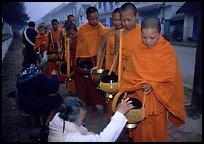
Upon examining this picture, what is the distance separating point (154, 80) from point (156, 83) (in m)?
0.03

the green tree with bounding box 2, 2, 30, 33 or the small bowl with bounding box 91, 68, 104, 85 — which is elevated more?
the green tree with bounding box 2, 2, 30, 33

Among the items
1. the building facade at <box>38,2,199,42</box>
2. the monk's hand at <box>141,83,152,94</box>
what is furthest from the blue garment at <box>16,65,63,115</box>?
the building facade at <box>38,2,199,42</box>

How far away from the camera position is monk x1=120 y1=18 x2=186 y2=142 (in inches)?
84.3

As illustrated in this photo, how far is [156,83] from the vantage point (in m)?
2.12

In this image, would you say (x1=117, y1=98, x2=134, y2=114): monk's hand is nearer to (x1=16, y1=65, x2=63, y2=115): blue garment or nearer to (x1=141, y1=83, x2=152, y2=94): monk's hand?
(x1=141, y1=83, x2=152, y2=94): monk's hand

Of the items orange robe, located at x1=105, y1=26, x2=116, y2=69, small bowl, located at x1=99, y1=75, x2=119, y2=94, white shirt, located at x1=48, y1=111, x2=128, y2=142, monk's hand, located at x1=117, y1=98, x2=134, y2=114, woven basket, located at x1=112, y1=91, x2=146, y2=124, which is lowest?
white shirt, located at x1=48, y1=111, x2=128, y2=142

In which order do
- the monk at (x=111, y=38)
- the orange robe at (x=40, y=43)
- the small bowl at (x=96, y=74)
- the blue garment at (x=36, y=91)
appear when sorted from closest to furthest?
the blue garment at (x=36, y=91) → the small bowl at (x=96, y=74) → the monk at (x=111, y=38) → the orange robe at (x=40, y=43)

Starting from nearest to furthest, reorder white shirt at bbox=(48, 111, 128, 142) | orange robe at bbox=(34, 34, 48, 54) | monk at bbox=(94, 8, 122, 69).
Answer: white shirt at bbox=(48, 111, 128, 142)
monk at bbox=(94, 8, 122, 69)
orange robe at bbox=(34, 34, 48, 54)

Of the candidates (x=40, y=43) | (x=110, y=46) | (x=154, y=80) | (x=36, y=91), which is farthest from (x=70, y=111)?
(x=40, y=43)

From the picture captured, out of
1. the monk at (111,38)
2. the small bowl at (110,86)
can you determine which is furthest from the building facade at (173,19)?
the small bowl at (110,86)

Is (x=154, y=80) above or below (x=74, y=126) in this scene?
above

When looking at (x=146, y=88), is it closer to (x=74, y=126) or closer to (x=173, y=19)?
(x=74, y=126)

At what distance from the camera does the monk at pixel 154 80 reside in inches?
84.3

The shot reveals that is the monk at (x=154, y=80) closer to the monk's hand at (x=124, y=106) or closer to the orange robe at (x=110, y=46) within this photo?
the monk's hand at (x=124, y=106)
